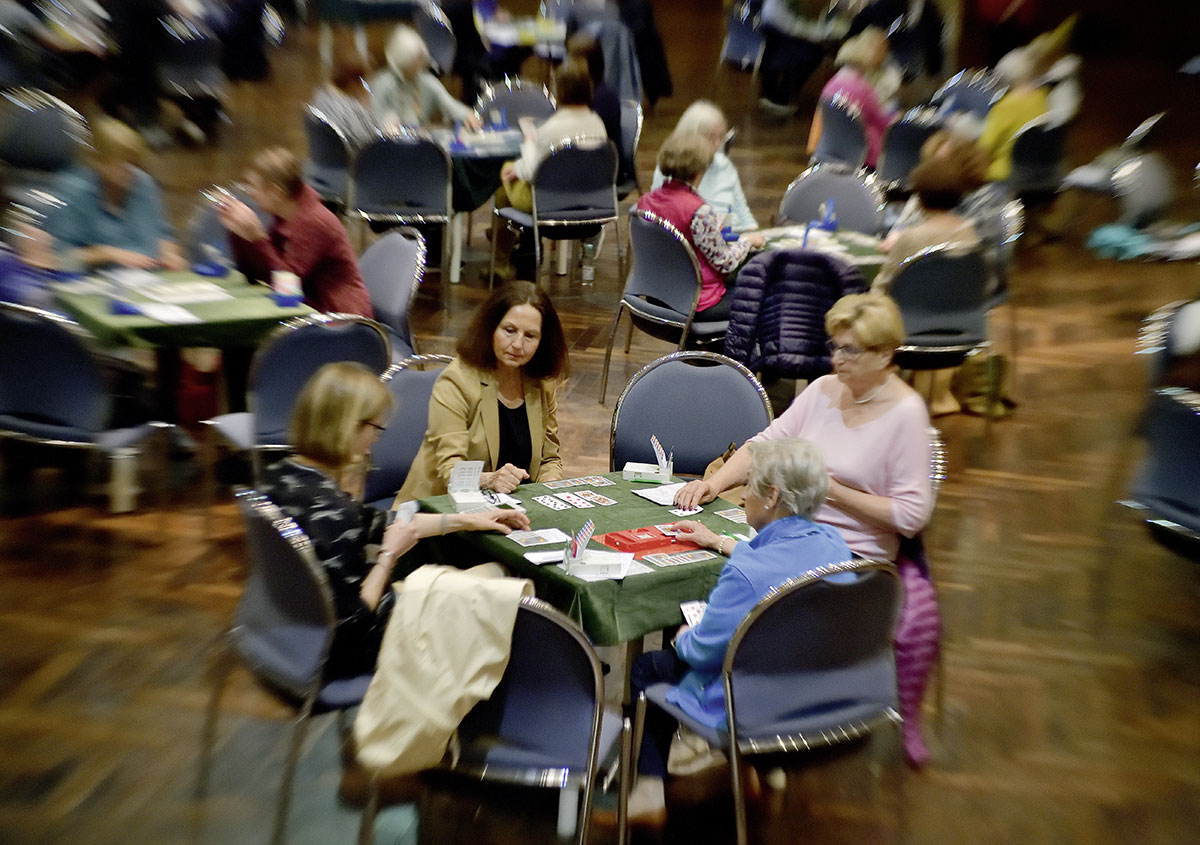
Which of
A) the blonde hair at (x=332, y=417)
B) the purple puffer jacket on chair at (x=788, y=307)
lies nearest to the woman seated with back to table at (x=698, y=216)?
the purple puffer jacket on chair at (x=788, y=307)

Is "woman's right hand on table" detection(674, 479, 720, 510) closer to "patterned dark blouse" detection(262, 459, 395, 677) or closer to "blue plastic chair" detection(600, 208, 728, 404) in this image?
"patterned dark blouse" detection(262, 459, 395, 677)

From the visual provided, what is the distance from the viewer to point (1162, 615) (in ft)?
14.8

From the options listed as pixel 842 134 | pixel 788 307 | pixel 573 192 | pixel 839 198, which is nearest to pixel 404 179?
pixel 573 192

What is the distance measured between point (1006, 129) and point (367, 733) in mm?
7236

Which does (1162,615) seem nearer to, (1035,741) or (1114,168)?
(1035,741)

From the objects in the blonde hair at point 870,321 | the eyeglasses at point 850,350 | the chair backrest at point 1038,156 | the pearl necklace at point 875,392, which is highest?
the chair backrest at point 1038,156

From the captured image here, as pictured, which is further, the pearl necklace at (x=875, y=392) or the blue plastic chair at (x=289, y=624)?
the pearl necklace at (x=875, y=392)

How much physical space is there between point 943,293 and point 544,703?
349cm

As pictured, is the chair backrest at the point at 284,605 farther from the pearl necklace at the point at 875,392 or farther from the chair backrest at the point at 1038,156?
the chair backrest at the point at 1038,156

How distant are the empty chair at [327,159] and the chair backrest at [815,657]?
5.40m

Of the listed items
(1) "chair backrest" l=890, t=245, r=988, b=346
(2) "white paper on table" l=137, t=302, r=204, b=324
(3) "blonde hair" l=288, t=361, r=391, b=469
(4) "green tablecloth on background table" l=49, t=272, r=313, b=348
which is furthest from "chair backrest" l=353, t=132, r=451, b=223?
(3) "blonde hair" l=288, t=361, r=391, b=469

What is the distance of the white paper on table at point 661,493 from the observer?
11.4ft

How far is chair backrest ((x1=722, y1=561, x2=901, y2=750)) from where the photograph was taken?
2.62 m

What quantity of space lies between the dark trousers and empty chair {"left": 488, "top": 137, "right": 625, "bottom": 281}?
4.35 metres
